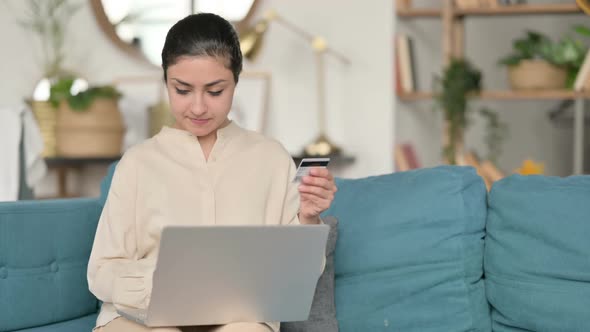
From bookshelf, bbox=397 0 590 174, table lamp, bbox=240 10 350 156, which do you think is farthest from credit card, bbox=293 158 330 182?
bookshelf, bbox=397 0 590 174

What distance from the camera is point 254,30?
5125 millimetres

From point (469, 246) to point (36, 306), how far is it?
1.05m

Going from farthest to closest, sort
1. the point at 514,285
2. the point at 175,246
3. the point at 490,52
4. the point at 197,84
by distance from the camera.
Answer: the point at 490,52, the point at 514,285, the point at 197,84, the point at 175,246

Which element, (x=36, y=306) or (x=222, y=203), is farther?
(x=36, y=306)

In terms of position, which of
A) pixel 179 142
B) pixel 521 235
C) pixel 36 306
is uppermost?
pixel 179 142

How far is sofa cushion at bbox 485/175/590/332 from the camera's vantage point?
209cm

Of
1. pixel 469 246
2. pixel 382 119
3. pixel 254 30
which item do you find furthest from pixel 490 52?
pixel 469 246

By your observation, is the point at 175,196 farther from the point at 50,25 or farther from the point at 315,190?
the point at 50,25

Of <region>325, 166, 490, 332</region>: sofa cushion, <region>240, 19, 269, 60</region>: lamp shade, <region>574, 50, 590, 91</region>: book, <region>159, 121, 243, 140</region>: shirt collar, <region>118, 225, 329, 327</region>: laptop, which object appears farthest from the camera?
<region>240, 19, 269, 60</region>: lamp shade

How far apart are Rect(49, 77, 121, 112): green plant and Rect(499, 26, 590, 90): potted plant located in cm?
204

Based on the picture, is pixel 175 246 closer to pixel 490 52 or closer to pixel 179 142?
pixel 179 142

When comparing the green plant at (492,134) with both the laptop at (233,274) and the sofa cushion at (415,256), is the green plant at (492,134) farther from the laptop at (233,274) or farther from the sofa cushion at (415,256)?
the laptop at (233,274)

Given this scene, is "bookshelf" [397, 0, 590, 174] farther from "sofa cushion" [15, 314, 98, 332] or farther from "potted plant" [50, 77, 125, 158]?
"sofa cushion" [15, 314, 98, 332]

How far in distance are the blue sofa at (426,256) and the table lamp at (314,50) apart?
9.08ft
